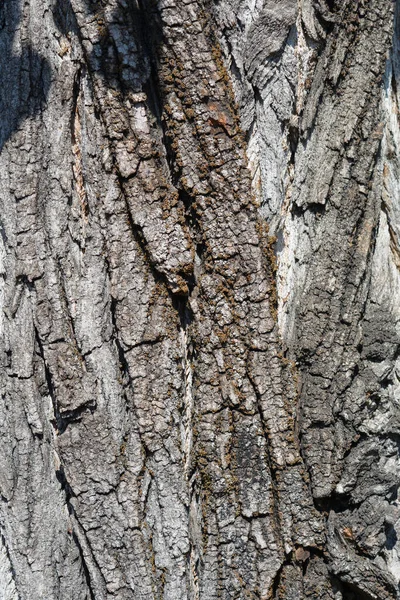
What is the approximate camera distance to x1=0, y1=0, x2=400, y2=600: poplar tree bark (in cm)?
169

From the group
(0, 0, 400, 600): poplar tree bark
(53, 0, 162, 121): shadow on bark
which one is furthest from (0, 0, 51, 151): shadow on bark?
(53, 0, 162, 121): shadow on bark

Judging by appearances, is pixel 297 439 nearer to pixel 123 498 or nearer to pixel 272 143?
pixel 123 498

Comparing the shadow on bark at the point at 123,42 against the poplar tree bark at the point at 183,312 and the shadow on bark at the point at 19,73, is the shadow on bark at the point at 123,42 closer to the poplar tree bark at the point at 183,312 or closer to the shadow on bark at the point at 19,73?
the poplar tree bark at the point at 183,312

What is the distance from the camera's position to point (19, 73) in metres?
1.72

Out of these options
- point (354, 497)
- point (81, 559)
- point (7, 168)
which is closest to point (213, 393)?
point (354, 497)

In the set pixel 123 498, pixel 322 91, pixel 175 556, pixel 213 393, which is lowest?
pixel 175 556

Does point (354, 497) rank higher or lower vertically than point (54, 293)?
lower

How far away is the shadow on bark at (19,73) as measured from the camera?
171cm

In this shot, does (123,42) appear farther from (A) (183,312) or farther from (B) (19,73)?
(A) (183,312)

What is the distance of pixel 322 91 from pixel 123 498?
1.31m

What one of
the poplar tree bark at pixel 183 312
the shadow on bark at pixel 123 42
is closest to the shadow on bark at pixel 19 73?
the poplar tree bark at pixel 183 312

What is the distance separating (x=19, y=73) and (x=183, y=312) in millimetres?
818

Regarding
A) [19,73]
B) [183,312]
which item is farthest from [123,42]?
[183,312]

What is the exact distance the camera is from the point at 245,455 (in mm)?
1719
